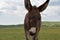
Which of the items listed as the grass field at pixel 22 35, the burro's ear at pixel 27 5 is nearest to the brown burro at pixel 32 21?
the burro's ear at pixel 27 5

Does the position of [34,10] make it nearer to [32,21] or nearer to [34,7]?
[34,7]

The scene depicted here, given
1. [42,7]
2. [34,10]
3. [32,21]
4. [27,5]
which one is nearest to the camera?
[32,21]

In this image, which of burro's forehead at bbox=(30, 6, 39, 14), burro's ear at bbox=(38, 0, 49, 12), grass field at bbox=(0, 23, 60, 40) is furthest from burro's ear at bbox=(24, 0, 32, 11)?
grass field at bbox=(0, 23, 60, 40)

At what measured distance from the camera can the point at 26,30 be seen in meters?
6.97

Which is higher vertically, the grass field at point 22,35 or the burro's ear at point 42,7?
the burro's ear at point 42,7

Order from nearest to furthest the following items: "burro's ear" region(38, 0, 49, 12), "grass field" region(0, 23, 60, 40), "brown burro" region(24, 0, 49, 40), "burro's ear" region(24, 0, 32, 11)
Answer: "brown burro" region(24, 0, 49, 40) < "burro's ear" region(24, 0, 32, 11) < "burro's ear" region(38, 0, 49, 12) < "grass field" region(0, 23, 60, 40)

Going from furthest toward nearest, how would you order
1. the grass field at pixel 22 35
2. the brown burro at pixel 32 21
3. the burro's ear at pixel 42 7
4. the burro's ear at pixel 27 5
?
the grass field at pixel 22 35 < the burro's ear at pixel 42 7 < the burro's ear at pixel 27 5 < the brown burro at pixel 32 21

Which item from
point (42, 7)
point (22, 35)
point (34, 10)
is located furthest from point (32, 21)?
point (22, 35)

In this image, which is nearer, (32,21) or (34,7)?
(32,21)

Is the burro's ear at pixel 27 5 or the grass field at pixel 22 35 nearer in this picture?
the burro's ear at pixel 27 5

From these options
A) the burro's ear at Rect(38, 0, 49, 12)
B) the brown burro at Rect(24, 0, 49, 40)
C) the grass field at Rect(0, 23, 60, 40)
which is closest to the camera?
the brown burro at Rect(24, 0, 49, 40)

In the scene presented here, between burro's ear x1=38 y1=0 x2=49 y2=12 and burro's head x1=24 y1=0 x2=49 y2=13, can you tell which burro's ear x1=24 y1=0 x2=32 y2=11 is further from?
burro's ear x1=38 y1=0 x2=49 y2=12

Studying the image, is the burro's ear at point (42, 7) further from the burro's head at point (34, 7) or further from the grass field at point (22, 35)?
the grass field at point (22, 35)

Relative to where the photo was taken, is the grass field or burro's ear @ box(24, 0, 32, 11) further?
the grass field
